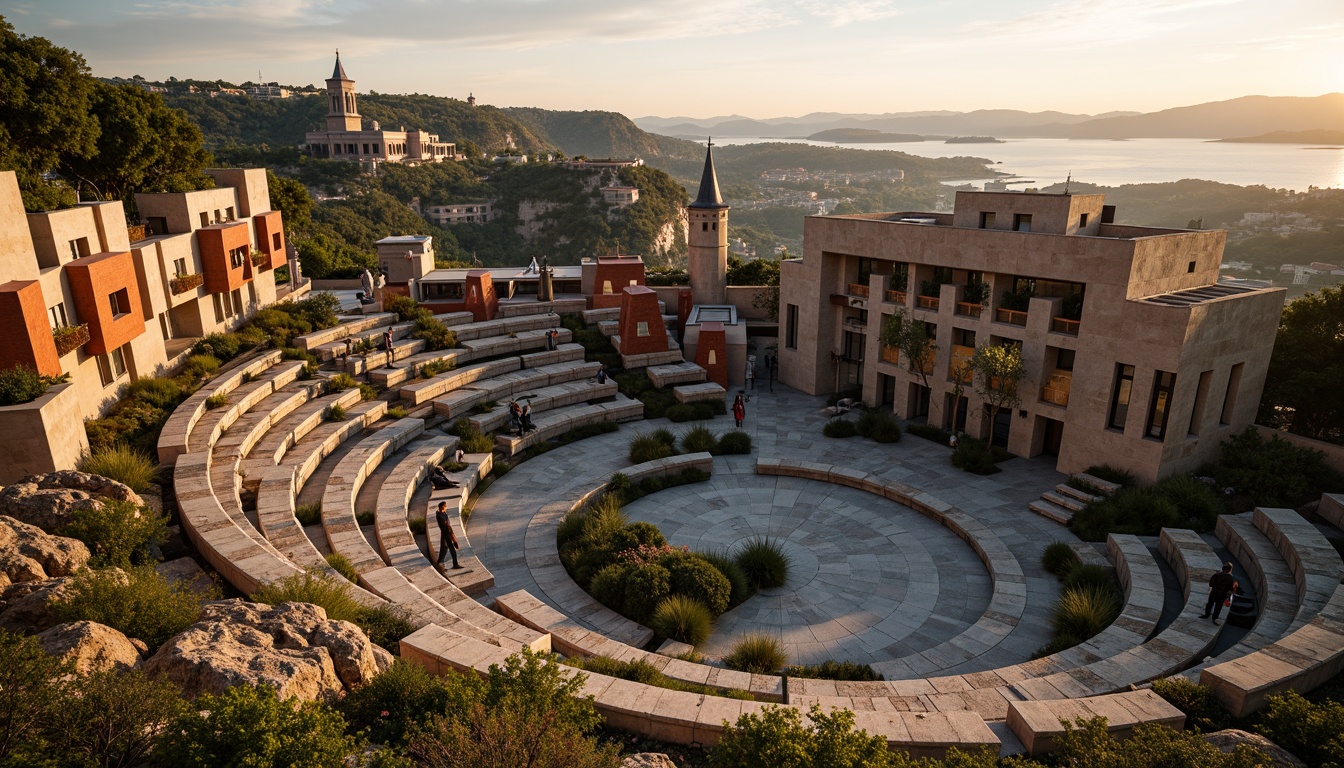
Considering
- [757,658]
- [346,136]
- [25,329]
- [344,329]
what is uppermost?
[346,136]

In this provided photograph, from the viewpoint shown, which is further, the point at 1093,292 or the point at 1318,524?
the point at 1093,292

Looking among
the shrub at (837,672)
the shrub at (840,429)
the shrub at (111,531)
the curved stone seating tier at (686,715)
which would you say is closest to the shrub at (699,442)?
the shrub at (840,429)

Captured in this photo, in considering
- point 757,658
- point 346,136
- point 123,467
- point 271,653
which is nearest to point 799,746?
point 271,653

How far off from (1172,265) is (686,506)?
55.8 ft

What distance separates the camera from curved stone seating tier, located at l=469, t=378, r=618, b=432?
80.9ft

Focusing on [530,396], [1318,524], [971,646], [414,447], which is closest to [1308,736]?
[971,646]

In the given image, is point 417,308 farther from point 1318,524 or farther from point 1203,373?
point 1318,524

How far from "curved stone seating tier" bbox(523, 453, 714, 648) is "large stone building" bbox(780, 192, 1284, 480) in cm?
1025

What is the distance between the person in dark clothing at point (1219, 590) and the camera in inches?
517

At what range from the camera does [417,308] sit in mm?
Result: 31062

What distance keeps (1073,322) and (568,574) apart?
57.4 ft

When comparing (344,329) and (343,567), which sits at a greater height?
(344,329)

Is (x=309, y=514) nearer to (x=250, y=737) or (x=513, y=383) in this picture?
(x=513, y=383)

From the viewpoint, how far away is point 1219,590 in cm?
1326
